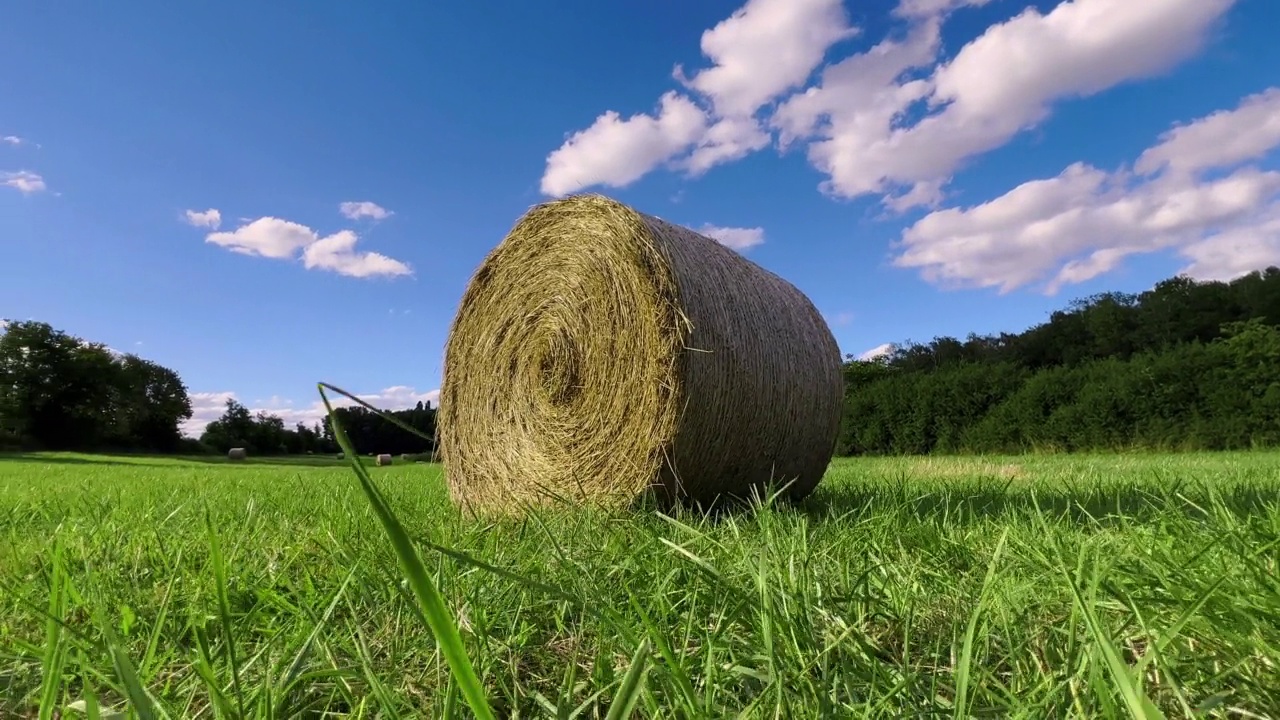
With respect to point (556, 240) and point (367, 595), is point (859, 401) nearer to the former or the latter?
point (556, 240)

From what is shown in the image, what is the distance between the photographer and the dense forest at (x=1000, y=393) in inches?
557

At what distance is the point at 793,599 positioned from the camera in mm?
1220

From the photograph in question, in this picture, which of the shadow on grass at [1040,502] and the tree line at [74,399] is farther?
the tree line at [74,399]

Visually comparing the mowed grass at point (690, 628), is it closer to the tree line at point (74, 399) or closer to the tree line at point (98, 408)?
the tree line at point (98, 408)

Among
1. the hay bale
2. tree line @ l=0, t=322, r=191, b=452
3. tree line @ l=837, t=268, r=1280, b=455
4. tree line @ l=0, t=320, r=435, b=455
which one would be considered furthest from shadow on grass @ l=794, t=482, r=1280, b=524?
tree line @ l=0, t=322, r=191, b=452

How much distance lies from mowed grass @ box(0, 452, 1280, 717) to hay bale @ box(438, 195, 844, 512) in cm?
118

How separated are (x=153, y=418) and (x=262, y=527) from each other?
150ft

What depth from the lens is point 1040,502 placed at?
367 cm

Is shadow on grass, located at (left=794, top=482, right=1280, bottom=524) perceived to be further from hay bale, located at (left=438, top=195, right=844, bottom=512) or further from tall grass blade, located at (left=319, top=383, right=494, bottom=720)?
tall grass blade, located at (left=319, top=383, right=494, bottom=720)

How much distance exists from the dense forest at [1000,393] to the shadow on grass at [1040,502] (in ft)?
7.20

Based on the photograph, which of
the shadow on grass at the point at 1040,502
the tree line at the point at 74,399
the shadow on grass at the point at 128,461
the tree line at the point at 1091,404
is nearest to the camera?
the shadow on grass at the point at 1040,502

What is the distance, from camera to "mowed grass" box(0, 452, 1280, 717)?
1001 millimetres

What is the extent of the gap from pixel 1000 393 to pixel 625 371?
1584 cm

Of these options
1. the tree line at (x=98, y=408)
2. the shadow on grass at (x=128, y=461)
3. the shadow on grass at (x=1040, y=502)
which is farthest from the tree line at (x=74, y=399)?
the shadow on grass at (x=1040, y=502)
